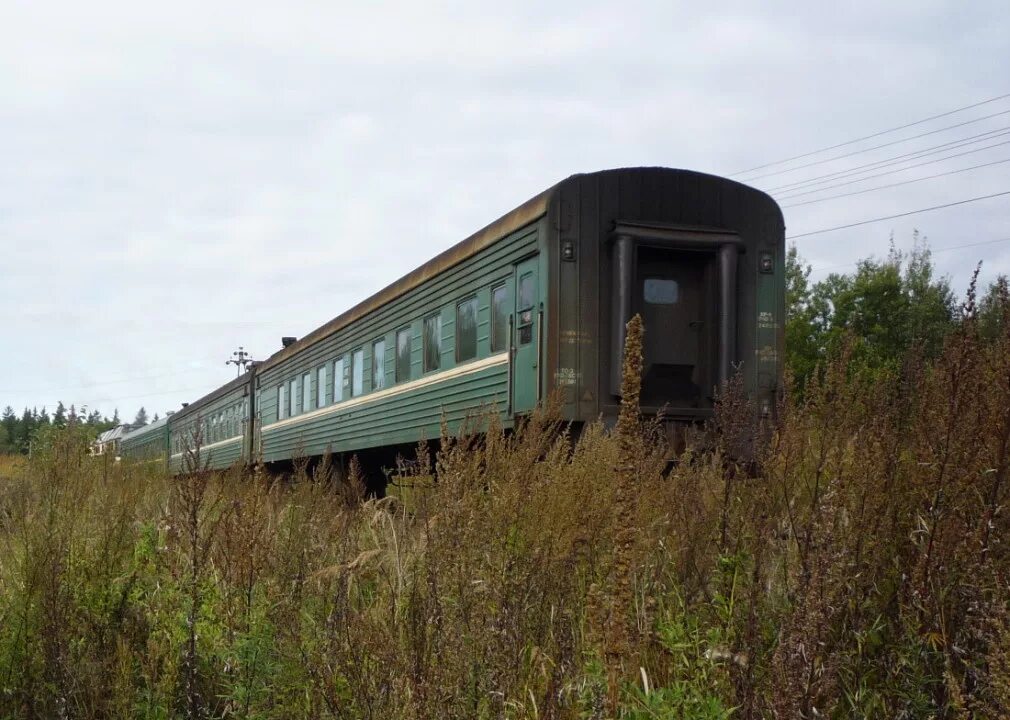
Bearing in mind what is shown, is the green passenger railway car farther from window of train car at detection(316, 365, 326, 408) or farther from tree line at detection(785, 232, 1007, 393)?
tree line at detection(785, 232, 1007, 393)

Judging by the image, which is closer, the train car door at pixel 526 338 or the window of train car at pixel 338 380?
the train car door at pixel 526 338

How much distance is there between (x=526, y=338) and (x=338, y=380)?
662 centimetres

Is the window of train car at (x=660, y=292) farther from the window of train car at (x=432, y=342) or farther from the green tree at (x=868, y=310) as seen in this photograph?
the green tree at (x=868, y=310)

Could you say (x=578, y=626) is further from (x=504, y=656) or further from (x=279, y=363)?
(x=279, y=363)

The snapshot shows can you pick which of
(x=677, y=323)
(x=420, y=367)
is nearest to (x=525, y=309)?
(x=677, y=323)

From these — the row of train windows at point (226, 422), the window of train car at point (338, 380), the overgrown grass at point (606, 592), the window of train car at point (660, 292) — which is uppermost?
the window of train car at point (660, 292)

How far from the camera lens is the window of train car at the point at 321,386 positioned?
15.2m

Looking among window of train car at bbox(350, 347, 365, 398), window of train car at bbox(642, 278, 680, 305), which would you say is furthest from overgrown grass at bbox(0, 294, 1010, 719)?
window of train car at bbox(350, 347, 365, 398)

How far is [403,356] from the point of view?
11438 millimetres

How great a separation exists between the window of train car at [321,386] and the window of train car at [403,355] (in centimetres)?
374

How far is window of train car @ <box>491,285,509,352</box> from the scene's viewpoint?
28.5 ft

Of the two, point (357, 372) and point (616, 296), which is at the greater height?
point (616, 296)

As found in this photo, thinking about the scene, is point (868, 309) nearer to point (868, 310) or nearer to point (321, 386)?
point (868, 310)

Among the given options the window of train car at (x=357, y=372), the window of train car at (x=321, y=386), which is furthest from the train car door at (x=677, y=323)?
the window of train car at (x=321, y=386)
